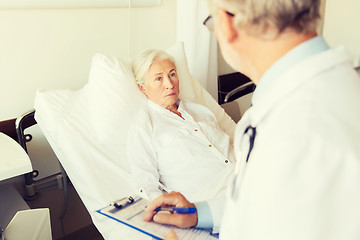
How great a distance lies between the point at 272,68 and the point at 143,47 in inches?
66.3

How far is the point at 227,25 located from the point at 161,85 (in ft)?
3.57

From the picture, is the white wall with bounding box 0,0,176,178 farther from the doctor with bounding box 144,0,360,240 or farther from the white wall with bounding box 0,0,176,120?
the doctor with bounding box 144,0,360,240

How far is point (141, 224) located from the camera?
1103 mm

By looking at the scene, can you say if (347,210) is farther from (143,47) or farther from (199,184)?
(143,47)

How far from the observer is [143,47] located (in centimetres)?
237

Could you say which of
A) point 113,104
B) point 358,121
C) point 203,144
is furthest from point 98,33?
point 358,121

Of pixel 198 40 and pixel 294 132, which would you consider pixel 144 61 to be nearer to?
pixel 198 40

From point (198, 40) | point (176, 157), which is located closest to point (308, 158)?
point (176, 157)

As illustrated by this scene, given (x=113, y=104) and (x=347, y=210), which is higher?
(x=347, y=210)

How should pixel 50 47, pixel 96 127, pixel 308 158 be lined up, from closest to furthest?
pixel 308 158 < pixel 96 127 < pixel 50 47

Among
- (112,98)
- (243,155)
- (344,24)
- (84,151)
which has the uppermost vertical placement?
(344,24)

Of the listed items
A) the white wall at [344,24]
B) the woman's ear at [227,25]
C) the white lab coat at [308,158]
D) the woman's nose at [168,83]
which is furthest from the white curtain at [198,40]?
the white lab coat at [308,158]

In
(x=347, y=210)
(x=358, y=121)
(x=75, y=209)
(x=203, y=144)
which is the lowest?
(x=75, y=209)

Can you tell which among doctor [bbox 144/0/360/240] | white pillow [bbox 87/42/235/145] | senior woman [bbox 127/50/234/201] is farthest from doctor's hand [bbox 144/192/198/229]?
white pillow [bbox 87/42/235/145]
